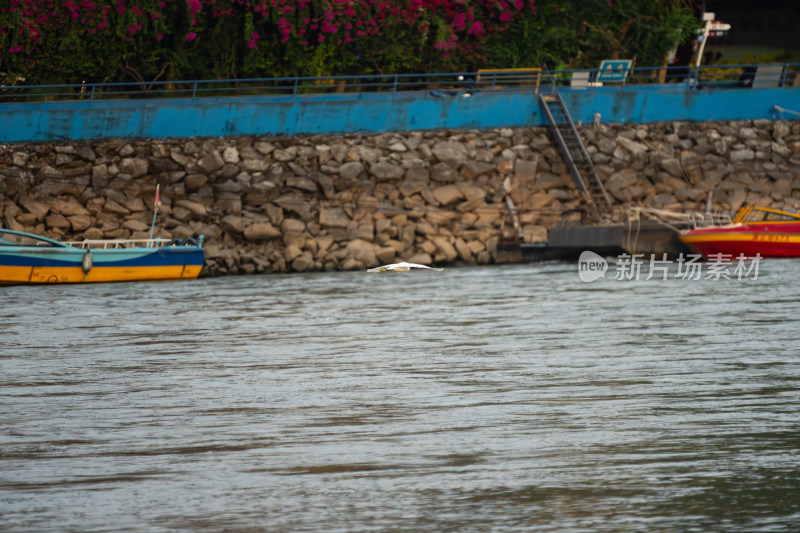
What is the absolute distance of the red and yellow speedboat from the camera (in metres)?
27.6

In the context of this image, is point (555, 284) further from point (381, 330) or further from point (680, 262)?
point (381, 330)

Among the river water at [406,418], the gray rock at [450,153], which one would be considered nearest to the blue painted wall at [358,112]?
the gray rock at [450,153]

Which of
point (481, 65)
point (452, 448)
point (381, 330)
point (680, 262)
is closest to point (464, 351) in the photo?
point (381, 330)

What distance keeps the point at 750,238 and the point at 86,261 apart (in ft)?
49.1

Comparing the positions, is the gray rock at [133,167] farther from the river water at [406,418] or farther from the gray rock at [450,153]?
the river water at [406,418]

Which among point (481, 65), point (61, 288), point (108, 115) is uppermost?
point (481, 65)

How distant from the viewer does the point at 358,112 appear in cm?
3150

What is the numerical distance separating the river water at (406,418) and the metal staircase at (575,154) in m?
10.8

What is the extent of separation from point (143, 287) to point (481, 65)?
15.3 metres

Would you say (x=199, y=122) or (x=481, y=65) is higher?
(x=481, y=65)

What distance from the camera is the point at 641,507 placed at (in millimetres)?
8078

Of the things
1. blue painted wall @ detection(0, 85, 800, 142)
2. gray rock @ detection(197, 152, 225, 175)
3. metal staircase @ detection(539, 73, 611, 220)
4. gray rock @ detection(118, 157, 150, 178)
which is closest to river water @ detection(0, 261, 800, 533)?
gray rock @ detection(118, 157, 150, 178)

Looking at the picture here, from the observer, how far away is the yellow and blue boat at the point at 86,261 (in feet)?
82.5

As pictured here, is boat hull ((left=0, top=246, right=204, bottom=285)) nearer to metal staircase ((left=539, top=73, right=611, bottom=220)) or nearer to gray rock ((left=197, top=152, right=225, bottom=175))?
gray rock ((left=197, top=152, right=225, bottom=175))
